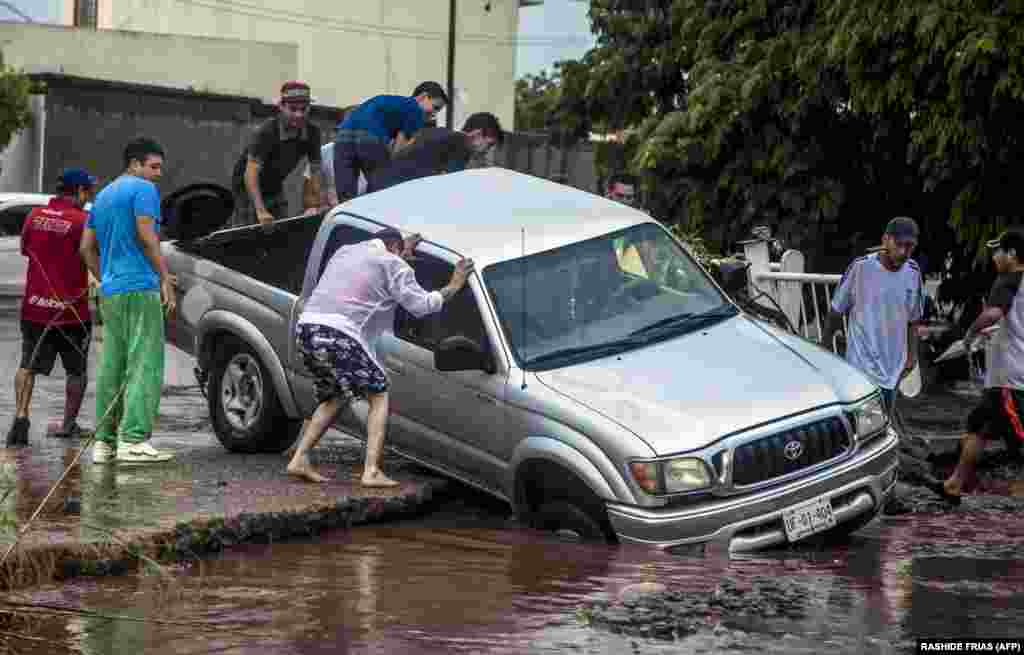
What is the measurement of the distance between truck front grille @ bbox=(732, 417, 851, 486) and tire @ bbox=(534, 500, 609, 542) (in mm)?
720

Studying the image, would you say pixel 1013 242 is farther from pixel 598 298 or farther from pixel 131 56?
pixel 131 56

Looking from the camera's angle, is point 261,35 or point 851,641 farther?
point 261,35

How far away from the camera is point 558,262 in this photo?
373 inches

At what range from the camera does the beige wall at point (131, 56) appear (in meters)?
49.6

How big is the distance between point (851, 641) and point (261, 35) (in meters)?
55.3

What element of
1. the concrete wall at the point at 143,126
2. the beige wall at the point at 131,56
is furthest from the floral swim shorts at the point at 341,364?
the beige wall at the point at 131,56

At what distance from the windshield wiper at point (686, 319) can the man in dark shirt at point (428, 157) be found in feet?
9.42

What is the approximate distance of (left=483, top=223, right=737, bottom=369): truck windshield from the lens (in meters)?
9.07

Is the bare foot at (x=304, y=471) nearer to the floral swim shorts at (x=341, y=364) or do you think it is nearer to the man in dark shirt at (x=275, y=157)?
the floral swim shorts at (x=341, y=364)

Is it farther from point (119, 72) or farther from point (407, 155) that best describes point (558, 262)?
point (119, 72)

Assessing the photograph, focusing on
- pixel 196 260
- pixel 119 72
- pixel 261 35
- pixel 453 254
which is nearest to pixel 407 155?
pixel 196 260

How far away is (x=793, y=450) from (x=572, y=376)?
1165mm

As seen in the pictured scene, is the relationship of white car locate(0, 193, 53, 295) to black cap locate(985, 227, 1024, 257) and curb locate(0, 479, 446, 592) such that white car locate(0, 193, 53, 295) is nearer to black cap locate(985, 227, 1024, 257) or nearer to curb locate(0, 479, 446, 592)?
curb locate(0, 479, 446, 592)

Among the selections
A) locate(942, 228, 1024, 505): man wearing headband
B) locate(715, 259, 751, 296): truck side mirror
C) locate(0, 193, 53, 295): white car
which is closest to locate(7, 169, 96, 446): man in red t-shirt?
locate(715, 259, 751, 296): truck side mirror
